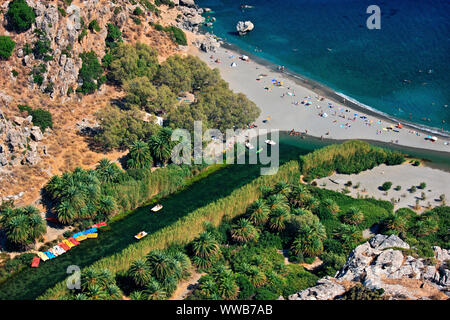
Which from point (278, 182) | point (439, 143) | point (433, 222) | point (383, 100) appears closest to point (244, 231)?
point (278, 182)

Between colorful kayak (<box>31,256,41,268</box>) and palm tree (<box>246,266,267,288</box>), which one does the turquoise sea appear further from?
colorful kayak (<box>31,256,41,268</box>)

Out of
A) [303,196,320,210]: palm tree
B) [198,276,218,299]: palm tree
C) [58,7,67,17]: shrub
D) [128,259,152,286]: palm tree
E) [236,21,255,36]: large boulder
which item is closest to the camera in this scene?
[198,276,218,299]: palm tree

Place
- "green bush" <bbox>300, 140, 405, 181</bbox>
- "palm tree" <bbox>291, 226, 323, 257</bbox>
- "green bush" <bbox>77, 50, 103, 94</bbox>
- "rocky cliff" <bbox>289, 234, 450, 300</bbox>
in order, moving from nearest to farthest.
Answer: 1. "rocky cliff" <bbox>289, 234, 450, 300</bbox>
2. "palm tree" <bbox>291, 226, 323, 257</bbox>
3. "green bush" <bbox>300, 140, 405, 181</bbox>
4. "green bush" <bbox>77, 50, 103, 94</bbox>

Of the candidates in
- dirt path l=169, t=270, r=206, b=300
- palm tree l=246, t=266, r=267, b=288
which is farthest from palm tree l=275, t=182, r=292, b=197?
dirt path l=169, t=270, r=206, b=300

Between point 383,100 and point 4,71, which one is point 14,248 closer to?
point 4,71

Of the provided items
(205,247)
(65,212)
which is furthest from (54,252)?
(205,247)

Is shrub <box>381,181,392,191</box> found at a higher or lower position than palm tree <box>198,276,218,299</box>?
higher

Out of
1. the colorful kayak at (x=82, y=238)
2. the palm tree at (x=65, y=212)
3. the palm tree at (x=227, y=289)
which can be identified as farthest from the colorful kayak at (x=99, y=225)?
the palm tree at (x=227, y=289)
